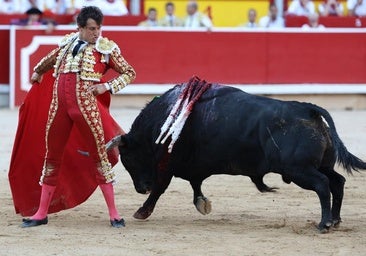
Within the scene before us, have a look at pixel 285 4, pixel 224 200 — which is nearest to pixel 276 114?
pixel 224 200

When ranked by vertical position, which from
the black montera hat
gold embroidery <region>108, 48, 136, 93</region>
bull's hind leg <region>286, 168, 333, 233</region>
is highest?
the black montera hat

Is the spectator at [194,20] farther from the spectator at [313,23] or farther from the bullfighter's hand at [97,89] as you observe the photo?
the bullfighter's hand at [97,89]

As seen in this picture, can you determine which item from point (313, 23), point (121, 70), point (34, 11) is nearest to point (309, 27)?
point (313, 23)

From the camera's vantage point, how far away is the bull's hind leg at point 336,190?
5.68m

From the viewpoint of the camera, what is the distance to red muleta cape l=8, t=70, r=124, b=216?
19.8ft

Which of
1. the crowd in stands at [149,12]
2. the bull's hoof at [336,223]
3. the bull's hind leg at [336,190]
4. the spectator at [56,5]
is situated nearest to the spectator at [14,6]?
the crowd in stands at [149,12]

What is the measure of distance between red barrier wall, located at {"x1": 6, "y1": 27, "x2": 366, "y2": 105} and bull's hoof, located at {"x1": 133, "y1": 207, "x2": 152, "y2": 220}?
693cm

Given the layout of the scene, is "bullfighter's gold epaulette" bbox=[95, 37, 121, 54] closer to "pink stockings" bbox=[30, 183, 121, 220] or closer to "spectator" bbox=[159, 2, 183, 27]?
"pink stockings" bbox=[30, 183, 121, 220]

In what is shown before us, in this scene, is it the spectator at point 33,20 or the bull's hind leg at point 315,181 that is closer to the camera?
the bull's hind leg at point 315,181

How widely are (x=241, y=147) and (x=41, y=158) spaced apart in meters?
1.26

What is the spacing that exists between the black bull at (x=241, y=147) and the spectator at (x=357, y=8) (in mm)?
9000

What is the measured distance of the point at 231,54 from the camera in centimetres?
1329

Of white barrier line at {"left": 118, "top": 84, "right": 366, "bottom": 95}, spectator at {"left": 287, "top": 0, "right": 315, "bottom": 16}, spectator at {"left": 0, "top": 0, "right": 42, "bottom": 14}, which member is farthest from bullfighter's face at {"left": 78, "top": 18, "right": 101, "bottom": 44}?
spectator at {"left": 287, "top": 0, "right": 315, "bottom": 16}

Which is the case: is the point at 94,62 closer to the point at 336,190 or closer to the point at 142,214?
the point at 142,214
